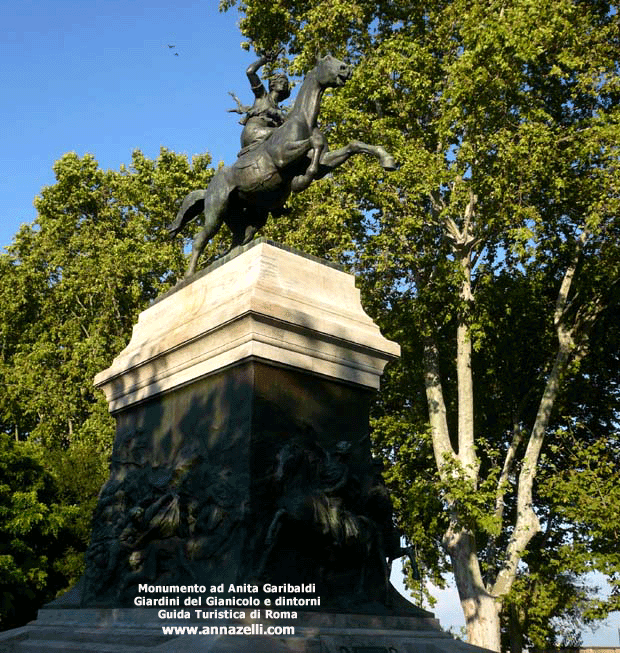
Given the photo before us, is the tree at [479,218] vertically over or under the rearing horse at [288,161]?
over

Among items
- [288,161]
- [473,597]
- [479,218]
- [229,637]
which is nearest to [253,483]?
[229,637]

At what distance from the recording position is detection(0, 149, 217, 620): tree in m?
25.5

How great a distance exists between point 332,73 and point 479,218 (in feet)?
37.5

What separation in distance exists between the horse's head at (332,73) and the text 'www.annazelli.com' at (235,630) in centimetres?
575

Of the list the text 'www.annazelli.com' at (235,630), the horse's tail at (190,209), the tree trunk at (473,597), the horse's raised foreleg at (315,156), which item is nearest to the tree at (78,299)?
the tree trunk at (473,597)

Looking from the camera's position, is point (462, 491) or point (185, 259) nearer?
point (462, 491)

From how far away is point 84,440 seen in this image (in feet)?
84.4

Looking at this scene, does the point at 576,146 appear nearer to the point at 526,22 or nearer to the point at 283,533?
the point at 526,22

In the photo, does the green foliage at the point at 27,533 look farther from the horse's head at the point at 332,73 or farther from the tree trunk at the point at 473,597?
the horse's head at the point at 332,73

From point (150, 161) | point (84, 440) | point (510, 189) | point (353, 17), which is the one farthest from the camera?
point (150, 161)

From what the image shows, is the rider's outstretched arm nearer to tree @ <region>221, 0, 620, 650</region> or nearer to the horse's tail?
the horse's tail

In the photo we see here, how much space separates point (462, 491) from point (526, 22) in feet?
33.5

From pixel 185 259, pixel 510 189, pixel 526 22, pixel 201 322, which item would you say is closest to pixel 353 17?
pixel 526 22

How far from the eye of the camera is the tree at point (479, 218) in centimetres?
1816
